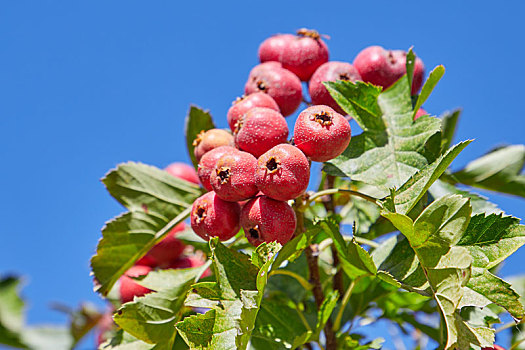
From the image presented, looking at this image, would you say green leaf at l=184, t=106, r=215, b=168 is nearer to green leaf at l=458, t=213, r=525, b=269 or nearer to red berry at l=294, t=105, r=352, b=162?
red berry at l=294, t=105, r=352, b=162

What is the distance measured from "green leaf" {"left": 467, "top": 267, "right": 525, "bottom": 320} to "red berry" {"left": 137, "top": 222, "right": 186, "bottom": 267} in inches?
50.1

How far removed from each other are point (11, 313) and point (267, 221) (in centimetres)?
255

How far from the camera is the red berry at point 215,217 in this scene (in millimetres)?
1646

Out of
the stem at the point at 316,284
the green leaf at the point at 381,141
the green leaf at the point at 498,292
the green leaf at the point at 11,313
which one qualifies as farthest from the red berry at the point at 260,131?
the green leaf at the point at 11,313

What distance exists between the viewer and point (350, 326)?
202 cm

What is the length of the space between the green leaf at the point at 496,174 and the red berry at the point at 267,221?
42.4 inches

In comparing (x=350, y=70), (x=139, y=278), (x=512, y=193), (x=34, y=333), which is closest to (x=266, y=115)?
(x=350, y=70)

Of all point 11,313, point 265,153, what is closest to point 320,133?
point 265,153

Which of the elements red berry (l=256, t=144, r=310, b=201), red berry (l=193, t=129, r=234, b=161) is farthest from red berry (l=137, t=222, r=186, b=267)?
red berry (l=256, t=144, r=310, b=201)

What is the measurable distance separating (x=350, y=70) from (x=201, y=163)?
0.66 metres

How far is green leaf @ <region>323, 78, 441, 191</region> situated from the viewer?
1.78 m

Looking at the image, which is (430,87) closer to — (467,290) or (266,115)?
(266,115)

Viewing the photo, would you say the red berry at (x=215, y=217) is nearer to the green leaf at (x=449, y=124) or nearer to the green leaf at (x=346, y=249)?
the green leaf at (x=346, y=249)

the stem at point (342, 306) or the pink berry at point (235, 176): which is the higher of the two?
the pink berry at point (235, 176)
